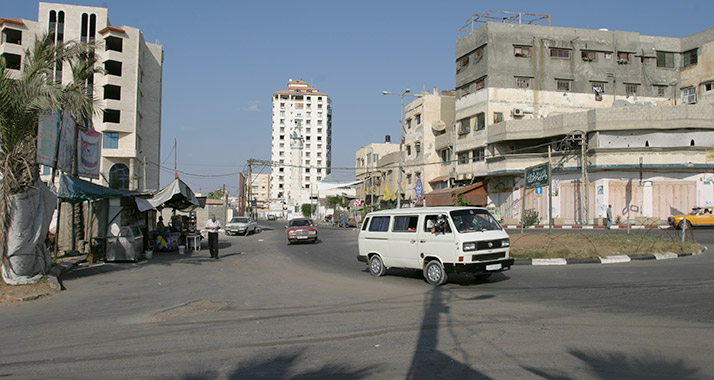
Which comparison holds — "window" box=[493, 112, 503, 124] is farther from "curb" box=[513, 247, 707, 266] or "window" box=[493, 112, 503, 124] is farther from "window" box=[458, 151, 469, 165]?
"curb" box=[513, 247, 707, 266]

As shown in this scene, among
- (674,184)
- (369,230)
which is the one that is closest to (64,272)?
(369,230)

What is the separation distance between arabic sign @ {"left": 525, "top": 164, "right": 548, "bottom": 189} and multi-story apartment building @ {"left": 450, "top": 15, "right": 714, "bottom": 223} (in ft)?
55.3

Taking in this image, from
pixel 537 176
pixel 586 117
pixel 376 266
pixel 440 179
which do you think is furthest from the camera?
pixel 440 179

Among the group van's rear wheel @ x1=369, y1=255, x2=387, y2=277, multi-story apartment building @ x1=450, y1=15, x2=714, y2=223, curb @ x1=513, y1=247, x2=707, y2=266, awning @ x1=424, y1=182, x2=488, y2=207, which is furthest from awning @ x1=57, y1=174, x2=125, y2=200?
awning @ x1=424, y1=182, x2=488, y2=207

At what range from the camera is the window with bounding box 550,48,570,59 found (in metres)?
47.7

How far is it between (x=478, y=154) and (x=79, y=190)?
125 ft

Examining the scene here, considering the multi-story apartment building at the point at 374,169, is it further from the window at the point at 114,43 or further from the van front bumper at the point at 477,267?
the van front bumper at the point at 477,267

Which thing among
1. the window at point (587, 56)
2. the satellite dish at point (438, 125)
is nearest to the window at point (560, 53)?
the window at point (587, 56)

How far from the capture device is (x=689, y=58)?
4931 centimetres

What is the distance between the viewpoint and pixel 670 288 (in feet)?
34.2

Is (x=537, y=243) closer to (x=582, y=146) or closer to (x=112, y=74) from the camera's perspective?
(x=582, y=146)

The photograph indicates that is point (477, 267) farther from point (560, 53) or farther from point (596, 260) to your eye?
point (560, 53)

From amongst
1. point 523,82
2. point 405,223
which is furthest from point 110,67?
point 405,223

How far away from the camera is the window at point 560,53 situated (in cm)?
4768
